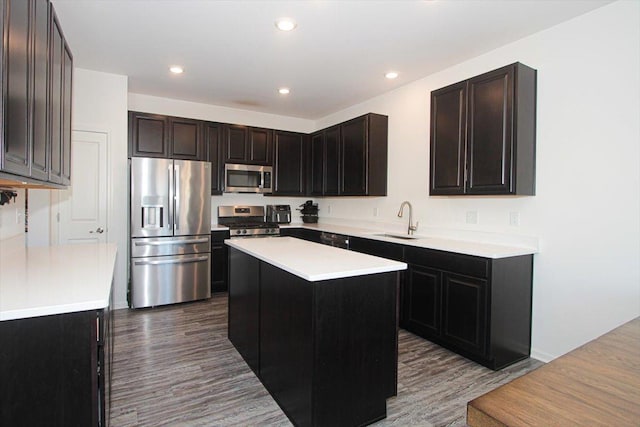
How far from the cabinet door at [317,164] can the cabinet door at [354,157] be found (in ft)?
1.94

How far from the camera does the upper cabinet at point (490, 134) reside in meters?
2.78

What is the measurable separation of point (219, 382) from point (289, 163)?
3.71 meters

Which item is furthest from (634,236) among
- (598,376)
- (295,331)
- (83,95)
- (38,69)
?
(83,95)

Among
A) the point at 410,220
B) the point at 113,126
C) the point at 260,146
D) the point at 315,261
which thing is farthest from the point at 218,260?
the point at 315,261

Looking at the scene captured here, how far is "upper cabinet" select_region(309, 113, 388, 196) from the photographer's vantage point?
4.40 metres

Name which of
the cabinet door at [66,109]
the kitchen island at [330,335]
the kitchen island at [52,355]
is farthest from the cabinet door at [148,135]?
the kitchen island at [52,355]

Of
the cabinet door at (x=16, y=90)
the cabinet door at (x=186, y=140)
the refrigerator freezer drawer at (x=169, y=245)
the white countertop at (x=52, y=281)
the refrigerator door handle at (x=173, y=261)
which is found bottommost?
the refrigerator door handle at (x=173, y=261)

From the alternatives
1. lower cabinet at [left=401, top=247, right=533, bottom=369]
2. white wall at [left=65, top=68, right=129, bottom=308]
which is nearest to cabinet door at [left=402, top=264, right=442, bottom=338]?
lower cabinet at [left=401, top=247, right=533, bottom=369]

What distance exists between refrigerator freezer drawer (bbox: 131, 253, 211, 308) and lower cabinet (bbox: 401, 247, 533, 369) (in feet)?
8.91

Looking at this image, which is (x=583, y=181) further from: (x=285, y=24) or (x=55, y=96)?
(x=55, y=96)

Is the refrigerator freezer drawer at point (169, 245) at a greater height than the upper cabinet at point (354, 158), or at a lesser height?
lesser

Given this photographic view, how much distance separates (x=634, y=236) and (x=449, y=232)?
4.90ft

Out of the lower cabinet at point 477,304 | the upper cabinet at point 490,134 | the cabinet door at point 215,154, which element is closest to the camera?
the lower cabinet at point 477,304

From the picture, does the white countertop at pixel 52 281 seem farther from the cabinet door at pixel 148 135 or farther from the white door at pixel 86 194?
the cabinet door at pixel 148 135
